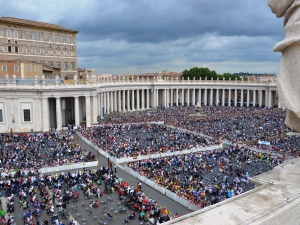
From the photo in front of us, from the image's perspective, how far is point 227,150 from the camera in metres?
35.3

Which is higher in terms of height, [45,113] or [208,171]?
[45,113]

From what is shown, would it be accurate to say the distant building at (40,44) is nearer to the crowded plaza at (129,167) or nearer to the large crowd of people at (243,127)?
the large crowd of people at (243,127)

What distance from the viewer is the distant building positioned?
237 ft

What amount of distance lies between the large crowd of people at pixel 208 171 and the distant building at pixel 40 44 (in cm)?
4709

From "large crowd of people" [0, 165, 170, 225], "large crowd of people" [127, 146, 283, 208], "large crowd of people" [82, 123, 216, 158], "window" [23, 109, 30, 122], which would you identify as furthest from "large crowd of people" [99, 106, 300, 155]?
"large crowd of people" [0, 165, 170, 225]

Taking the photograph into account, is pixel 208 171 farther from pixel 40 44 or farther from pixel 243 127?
pixel 40 44

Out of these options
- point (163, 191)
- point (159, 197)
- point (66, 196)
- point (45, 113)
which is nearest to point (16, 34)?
point (45, 113)

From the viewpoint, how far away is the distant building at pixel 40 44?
72.2 metres

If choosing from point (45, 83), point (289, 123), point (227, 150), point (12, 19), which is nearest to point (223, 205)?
point (289, 123)

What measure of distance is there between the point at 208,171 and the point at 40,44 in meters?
65.5

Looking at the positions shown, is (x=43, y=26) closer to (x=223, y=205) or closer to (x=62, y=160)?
(x=62, y=160)

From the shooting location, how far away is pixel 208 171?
92.6 feet

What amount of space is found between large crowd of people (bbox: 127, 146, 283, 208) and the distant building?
1854 inches

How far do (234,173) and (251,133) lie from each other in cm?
1934
